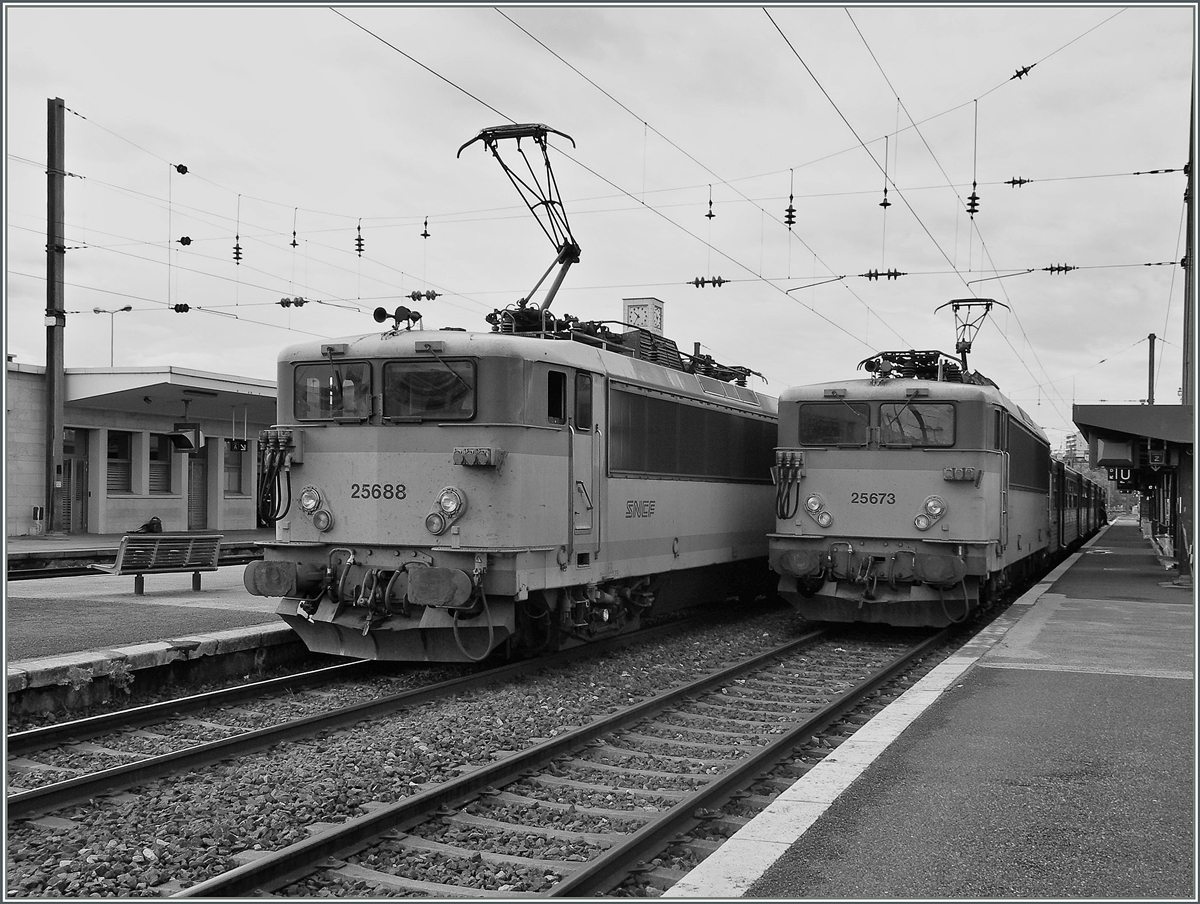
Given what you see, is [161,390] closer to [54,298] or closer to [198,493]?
[54,298]

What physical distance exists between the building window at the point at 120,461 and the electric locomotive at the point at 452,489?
69.4ft

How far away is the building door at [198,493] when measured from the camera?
32.2 m

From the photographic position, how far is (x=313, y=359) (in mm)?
10547

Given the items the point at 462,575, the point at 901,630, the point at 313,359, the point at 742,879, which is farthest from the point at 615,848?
the point at 901,630

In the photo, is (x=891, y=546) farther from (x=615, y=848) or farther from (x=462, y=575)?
(x=615, y=848)

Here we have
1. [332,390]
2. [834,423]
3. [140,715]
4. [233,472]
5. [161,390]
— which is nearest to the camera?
[140,715]

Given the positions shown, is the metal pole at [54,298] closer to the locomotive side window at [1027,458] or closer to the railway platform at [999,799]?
the locomotive side window at [1027,458]

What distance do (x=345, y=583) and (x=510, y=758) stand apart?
11.5ft

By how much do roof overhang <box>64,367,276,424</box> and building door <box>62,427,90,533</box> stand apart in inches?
39.7

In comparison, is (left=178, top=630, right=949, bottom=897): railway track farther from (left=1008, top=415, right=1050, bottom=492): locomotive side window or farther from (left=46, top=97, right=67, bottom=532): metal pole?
(left=46, top=97, right=67, bottom=532): metal pole

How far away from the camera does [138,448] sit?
97.5ft

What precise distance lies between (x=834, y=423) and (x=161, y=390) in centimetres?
1895

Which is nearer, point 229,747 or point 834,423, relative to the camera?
point 229,747

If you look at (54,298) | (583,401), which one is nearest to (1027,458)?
(583,401)
